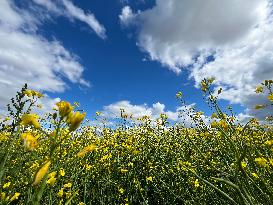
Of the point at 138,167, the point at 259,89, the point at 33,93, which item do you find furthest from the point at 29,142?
the point at 138,167

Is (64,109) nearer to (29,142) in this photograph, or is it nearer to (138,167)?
(29,142)

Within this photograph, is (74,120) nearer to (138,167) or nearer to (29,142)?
(29,142)

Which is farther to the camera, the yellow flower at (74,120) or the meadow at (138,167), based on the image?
the meadow at (138,167)

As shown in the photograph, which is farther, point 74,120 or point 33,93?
point 33,93

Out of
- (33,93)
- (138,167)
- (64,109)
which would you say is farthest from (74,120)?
(138,167)

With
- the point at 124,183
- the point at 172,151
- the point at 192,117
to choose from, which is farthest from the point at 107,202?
the point at 192,117

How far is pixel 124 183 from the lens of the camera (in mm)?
5336

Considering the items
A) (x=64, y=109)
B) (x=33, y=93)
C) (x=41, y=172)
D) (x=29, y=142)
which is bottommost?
(x=41, y=172)

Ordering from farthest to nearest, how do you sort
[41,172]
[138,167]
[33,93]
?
[138,167]
[33,93]
[41,172]

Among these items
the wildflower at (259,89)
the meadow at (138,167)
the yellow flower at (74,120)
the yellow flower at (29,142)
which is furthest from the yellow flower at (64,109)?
the wildflower at (259,89)

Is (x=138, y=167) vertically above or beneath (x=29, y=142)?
above

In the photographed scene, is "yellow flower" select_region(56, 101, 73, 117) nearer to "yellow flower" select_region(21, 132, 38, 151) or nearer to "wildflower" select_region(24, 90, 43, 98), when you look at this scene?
"yellow flower" select_region(21, 132, 38, 151)

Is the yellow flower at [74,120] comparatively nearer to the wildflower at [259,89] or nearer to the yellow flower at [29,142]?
the yellow flower at [29,142]

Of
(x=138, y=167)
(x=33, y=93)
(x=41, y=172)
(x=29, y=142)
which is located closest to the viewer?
(x=41, y=172)
